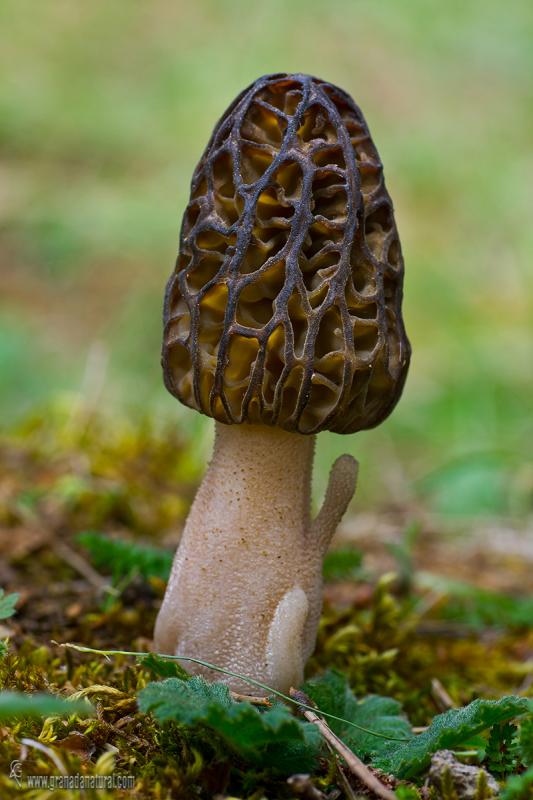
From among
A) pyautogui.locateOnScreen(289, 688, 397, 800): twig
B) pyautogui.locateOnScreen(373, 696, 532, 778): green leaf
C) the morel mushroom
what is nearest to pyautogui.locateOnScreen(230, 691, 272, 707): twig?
pyautogui.locateOnScreen(289, 688, 397, 800): twig

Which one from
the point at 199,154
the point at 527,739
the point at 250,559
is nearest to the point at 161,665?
the point at 250,559

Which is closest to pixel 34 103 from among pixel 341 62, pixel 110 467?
pixel 341 62

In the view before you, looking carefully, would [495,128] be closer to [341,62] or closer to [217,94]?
[341,62]

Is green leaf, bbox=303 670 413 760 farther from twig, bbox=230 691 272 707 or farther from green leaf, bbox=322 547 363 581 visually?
Result: green leaf, bbox=322 547 363 581

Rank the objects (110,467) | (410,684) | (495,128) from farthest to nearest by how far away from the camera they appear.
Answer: (495,128) → (110,467) → (410,684)

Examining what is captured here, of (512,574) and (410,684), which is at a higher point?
(512,574)

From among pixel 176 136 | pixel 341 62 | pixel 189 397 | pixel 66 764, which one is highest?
pixel 341 62

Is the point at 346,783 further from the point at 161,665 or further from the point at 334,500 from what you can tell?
the point at 334,500
